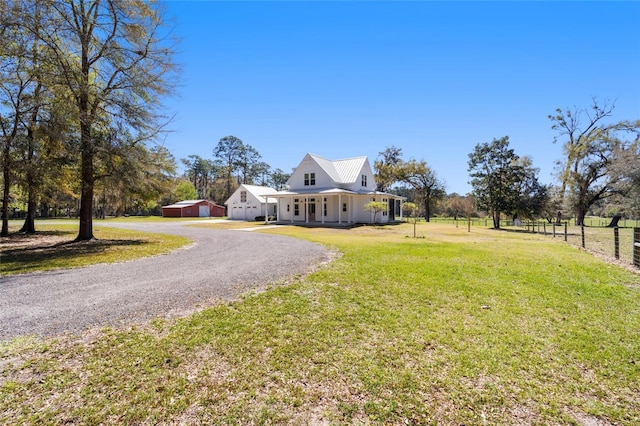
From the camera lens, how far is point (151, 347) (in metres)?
3.70

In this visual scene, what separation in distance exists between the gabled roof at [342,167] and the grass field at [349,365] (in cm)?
Result: 2462

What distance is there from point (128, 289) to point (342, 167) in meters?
27.8

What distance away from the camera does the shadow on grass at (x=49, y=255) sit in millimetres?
8227

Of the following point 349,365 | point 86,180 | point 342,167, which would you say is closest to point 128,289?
point 349,365

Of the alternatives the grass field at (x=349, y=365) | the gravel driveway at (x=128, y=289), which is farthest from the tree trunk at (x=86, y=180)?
the grass field at (x=349, y=365)

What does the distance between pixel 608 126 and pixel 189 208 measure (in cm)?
5841

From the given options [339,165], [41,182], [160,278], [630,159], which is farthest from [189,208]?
[630,159]

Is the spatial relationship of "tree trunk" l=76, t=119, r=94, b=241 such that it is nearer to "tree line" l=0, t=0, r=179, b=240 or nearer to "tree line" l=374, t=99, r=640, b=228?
"tree line" l=0, t=0, r=179, b=240

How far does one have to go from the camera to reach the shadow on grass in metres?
8.23

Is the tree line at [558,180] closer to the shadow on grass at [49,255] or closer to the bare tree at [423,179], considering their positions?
the bare tree at [423,179]

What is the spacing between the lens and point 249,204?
3912 centimetres

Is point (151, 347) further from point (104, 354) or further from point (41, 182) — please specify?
point (41, 182)

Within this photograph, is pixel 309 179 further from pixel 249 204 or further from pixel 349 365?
pixel 349 365

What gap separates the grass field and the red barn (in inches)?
1978
